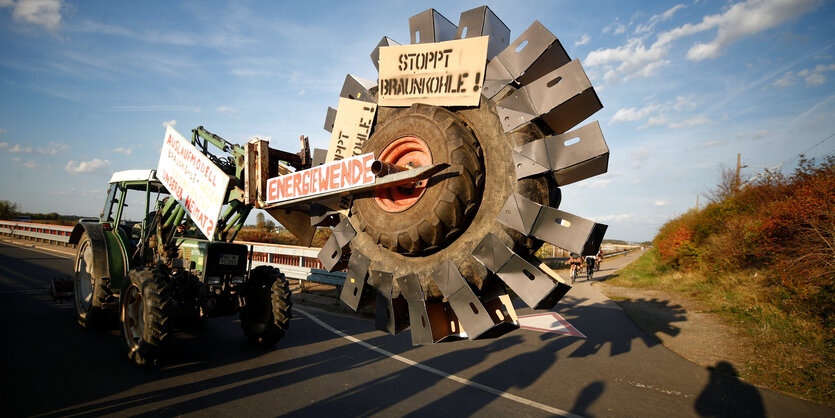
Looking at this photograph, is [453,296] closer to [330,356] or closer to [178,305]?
[330,356]

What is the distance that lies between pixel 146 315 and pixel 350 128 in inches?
222

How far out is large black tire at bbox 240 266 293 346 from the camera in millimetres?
6977

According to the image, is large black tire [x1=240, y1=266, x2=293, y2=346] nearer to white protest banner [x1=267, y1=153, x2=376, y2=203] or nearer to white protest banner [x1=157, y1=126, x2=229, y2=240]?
white protest banner [x1=157, y1=126, x2=229, y2=240]

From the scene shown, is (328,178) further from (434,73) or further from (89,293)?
(89,293)

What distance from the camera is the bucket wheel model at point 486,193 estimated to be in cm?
171

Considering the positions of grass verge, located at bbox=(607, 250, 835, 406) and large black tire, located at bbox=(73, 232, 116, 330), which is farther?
large black tire, located at bbox=(73, 232, 116, 330)

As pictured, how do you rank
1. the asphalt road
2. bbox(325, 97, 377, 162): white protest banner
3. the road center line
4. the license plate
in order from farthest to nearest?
the license plate
the road center line
the asphalt road
bbox(325, 97, 377, 162): white protest banner

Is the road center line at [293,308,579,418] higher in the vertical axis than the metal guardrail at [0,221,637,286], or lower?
lower

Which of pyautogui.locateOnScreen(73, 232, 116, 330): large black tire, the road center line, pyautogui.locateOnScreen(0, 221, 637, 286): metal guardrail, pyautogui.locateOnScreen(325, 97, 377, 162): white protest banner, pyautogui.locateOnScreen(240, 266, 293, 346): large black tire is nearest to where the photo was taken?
pyautogui.locateOnScreen(325, 97, 377, 162): white protest banner

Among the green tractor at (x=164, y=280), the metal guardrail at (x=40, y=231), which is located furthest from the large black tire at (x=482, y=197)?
the metal guardrail at (x=40, y=231)

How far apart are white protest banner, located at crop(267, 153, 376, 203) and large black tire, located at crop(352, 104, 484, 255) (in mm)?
212

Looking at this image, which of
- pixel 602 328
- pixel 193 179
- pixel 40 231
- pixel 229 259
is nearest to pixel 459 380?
pixel 193 179

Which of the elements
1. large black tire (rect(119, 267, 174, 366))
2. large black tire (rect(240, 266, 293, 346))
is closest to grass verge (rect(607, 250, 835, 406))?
large black tire (rect(240, 266, 293, 346))

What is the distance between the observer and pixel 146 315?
19.6 ft
